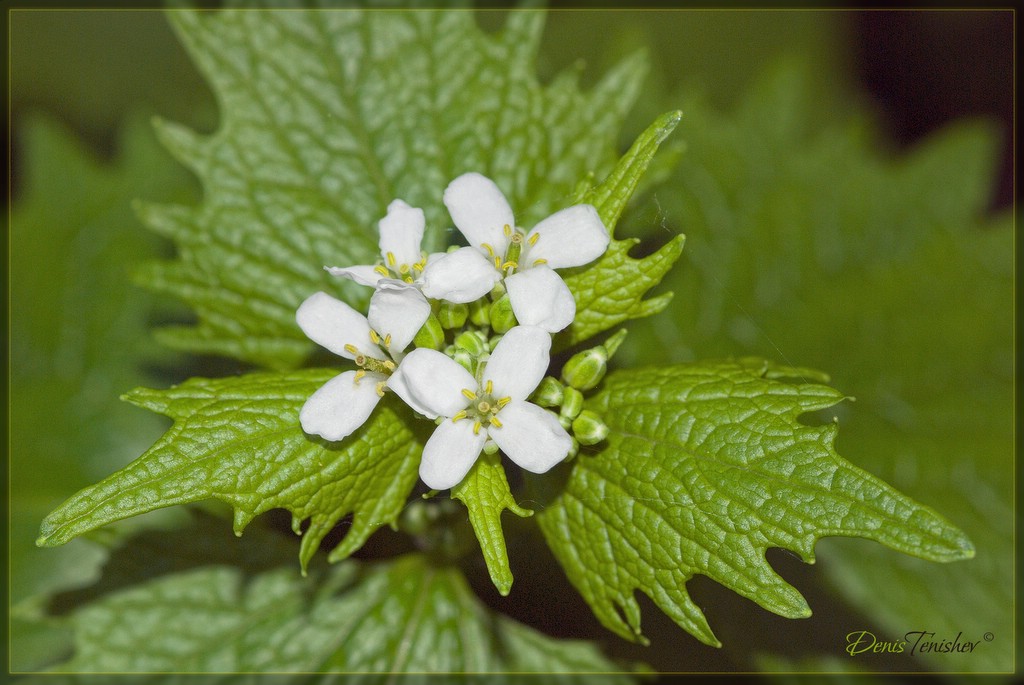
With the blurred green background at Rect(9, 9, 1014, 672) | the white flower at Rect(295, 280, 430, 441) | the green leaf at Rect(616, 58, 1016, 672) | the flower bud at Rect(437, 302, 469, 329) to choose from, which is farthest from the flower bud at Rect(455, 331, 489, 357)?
the green leaf at Rect(616, 58, 1016, 672)

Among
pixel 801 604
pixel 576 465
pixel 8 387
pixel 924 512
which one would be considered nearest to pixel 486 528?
pixel 576 465

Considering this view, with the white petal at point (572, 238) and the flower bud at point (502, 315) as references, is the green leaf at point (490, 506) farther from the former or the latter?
the white petal at point (572, 238)

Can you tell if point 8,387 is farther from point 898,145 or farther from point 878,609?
point 898,145

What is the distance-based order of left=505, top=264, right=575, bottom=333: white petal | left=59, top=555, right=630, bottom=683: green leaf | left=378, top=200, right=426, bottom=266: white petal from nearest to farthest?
left=505, top=264, right=575, bottom=333: white petal < left=378, top=200, right=426, bottom=266: white petal < left=59, top=555, right=630, bottom=683: green leaf

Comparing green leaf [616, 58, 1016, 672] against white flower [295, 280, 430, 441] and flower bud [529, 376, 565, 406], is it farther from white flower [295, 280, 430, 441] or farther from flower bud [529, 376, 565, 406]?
white flower [295, 280, 430, 441]

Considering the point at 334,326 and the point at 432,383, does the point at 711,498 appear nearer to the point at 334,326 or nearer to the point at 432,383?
the point at 432,383

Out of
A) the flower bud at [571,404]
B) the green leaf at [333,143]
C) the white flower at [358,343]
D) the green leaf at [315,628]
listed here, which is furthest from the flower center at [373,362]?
the green leaf at [315,628]
